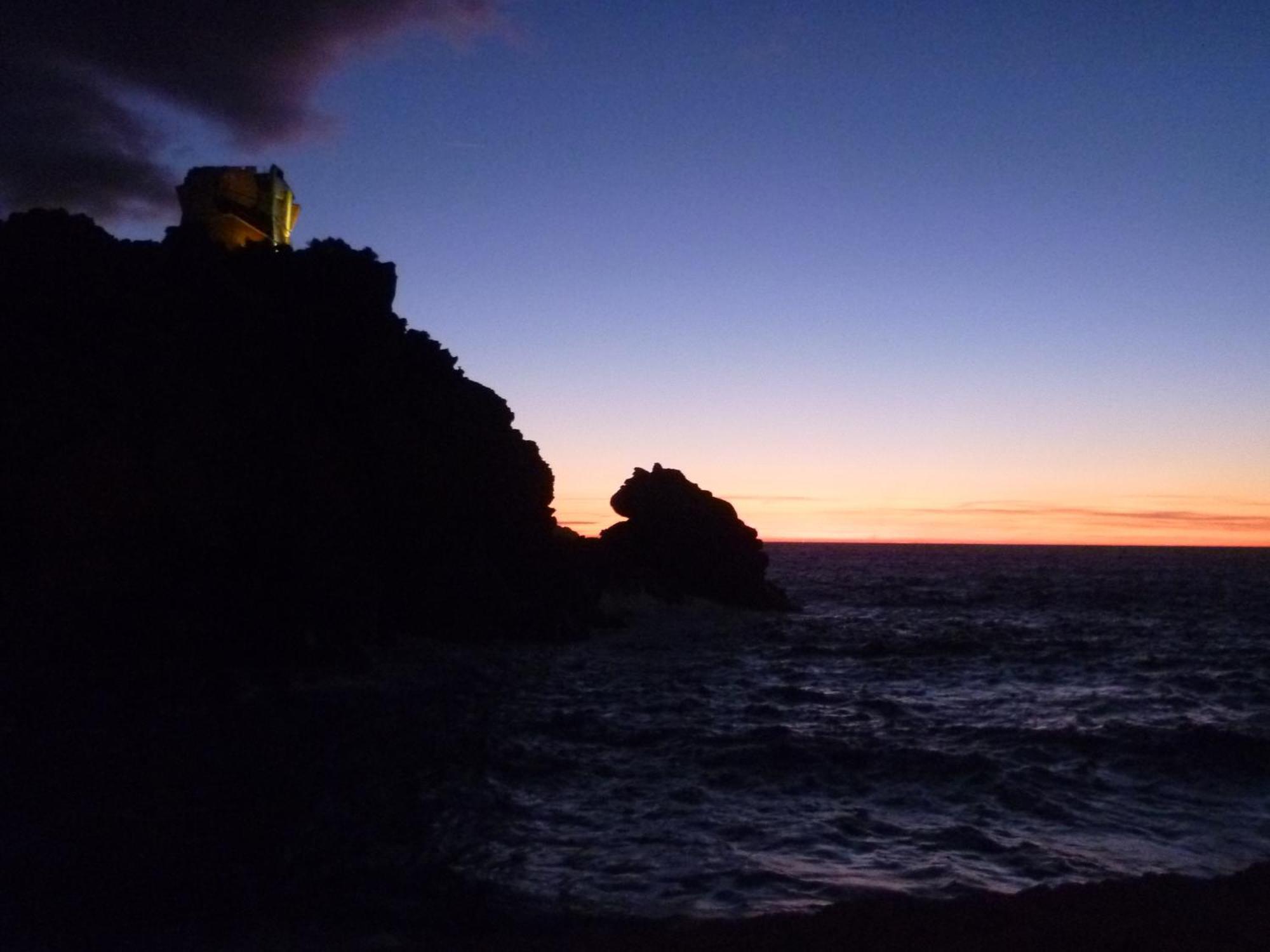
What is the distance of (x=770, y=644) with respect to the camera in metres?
44.9

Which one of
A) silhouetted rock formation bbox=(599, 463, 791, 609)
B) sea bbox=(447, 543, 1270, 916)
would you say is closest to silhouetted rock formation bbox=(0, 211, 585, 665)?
sea bbox=(447, 543, 1270, 916)

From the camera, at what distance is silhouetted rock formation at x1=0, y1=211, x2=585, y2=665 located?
2789 cm

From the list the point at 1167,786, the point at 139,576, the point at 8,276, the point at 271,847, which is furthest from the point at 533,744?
the point at 8,276

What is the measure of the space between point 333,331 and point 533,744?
20.4 m

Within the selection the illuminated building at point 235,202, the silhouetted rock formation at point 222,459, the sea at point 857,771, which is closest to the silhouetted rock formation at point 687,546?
the sea at point 857,771

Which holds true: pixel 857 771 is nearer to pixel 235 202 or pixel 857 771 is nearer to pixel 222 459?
pixel 222 459

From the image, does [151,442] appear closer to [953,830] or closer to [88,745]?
[88,745]

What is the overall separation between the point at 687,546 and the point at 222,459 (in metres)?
34.9

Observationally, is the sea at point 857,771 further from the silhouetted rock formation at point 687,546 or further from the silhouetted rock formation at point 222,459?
the silhouetted rock formation at point 687,546

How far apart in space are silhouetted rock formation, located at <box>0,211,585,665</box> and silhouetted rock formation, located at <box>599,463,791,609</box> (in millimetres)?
20900

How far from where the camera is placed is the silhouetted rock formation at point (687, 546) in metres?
60.9

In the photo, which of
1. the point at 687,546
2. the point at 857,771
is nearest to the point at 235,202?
the point at 687,546

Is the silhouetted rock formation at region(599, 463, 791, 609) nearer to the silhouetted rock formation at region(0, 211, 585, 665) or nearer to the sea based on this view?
the sea

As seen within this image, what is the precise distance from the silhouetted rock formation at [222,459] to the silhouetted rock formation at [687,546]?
20.9m
